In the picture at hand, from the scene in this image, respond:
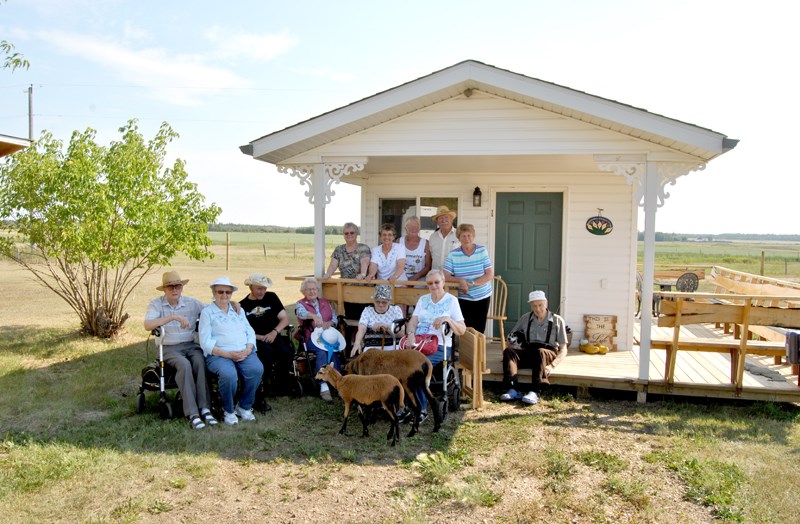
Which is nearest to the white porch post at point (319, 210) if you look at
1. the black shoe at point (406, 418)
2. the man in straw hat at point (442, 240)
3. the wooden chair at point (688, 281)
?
the man in straw hat at point (442, 240)

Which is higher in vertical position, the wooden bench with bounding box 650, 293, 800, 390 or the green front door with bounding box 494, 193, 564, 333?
the green front door with bounding box 494, 193, 564, 333

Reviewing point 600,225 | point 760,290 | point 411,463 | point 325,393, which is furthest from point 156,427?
point 760,290

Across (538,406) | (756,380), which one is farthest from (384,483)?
(756,380)

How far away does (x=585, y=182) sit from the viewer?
7465 mm

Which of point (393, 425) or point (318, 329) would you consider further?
point (318, 329)

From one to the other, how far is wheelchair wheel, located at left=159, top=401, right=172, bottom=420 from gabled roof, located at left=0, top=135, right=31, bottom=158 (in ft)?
7.05

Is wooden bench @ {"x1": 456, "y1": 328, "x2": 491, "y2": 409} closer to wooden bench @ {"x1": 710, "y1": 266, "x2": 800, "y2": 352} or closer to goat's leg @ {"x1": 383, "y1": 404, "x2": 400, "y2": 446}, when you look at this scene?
goat's leg @ {"x1": 383, "y1": 404, "x2": 400, "y2": 446}

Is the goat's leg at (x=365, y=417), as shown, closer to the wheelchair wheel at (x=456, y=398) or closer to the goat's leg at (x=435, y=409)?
the goat's leg at (x=435, y=409)

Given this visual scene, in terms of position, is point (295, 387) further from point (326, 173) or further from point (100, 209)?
point (100, 209)

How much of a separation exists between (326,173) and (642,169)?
3.02m

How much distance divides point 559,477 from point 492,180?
4471mm

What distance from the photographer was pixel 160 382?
5.01 meters

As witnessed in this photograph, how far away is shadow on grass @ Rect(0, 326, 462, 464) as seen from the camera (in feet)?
14.1

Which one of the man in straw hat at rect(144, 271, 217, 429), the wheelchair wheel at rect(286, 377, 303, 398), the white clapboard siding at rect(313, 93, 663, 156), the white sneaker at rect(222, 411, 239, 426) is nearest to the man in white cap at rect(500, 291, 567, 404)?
the white clapboard siding at rect(313, 93, 663, 156)
